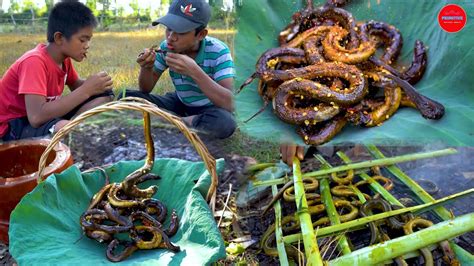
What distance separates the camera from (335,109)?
2.03 m

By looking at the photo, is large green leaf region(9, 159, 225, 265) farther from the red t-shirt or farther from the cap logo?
the cap logo

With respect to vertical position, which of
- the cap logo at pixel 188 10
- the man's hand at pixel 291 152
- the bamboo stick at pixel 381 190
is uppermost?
the cap logo at pixel 188 10

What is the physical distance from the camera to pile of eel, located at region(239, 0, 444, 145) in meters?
2.00

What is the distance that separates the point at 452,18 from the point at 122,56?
5303 millimetres

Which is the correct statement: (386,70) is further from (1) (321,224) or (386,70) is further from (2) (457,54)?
(1) (321,224)

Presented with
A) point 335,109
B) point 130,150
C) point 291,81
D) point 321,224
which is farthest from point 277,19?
point 130,150

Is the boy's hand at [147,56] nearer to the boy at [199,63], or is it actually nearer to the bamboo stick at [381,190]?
the boy at [199,63]

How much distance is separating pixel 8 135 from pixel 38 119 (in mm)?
345

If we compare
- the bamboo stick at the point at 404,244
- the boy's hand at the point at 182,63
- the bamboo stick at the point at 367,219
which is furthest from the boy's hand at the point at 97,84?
the bamboo stick at the point at 404,244

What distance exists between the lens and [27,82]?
125 inches

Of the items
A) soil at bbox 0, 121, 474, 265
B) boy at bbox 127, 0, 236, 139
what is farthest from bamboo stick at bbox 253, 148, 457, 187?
boy at bbox 127, 0, 236, 139

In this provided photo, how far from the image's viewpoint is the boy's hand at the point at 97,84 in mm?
3309

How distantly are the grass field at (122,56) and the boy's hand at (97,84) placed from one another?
964 mm

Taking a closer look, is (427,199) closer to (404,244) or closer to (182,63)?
(404,244)
